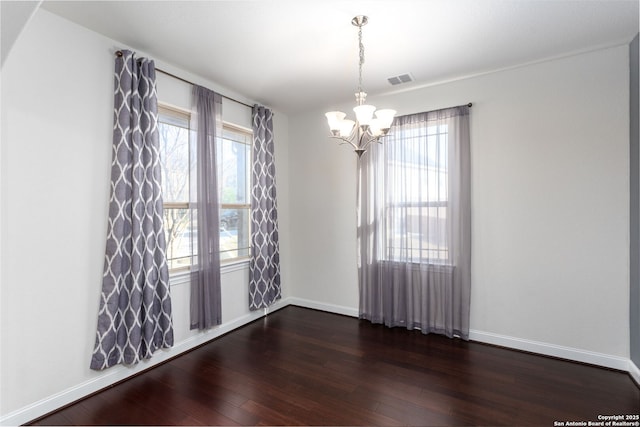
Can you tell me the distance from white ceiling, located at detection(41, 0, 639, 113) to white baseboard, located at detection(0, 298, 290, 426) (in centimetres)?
269

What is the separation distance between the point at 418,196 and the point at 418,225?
33cm

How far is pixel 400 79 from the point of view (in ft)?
10.9

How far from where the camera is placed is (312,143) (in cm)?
436

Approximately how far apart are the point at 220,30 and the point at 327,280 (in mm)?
3117

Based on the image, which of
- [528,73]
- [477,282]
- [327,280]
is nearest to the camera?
→ [528,73]

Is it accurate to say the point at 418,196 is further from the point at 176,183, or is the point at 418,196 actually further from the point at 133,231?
the point at 133,231

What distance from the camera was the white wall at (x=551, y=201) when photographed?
2693 millimetres

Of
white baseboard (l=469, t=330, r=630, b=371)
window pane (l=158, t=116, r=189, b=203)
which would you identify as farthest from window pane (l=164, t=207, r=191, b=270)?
white baseboard (l=469, t=330, r=630, b=371)

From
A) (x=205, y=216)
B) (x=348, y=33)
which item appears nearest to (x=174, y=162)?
(x=205, y=216)

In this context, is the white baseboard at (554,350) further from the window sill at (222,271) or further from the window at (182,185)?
the window at (182,185)

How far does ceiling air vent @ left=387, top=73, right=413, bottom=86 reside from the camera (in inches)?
128

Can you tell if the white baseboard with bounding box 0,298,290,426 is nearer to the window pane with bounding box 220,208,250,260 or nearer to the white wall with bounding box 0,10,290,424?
the white wall with bounding box 0,10,290,424

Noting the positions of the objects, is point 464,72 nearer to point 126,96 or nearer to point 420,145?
point 420,145

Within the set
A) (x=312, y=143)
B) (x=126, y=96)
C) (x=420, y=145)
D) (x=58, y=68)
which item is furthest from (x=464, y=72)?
(x=58, y=68)
